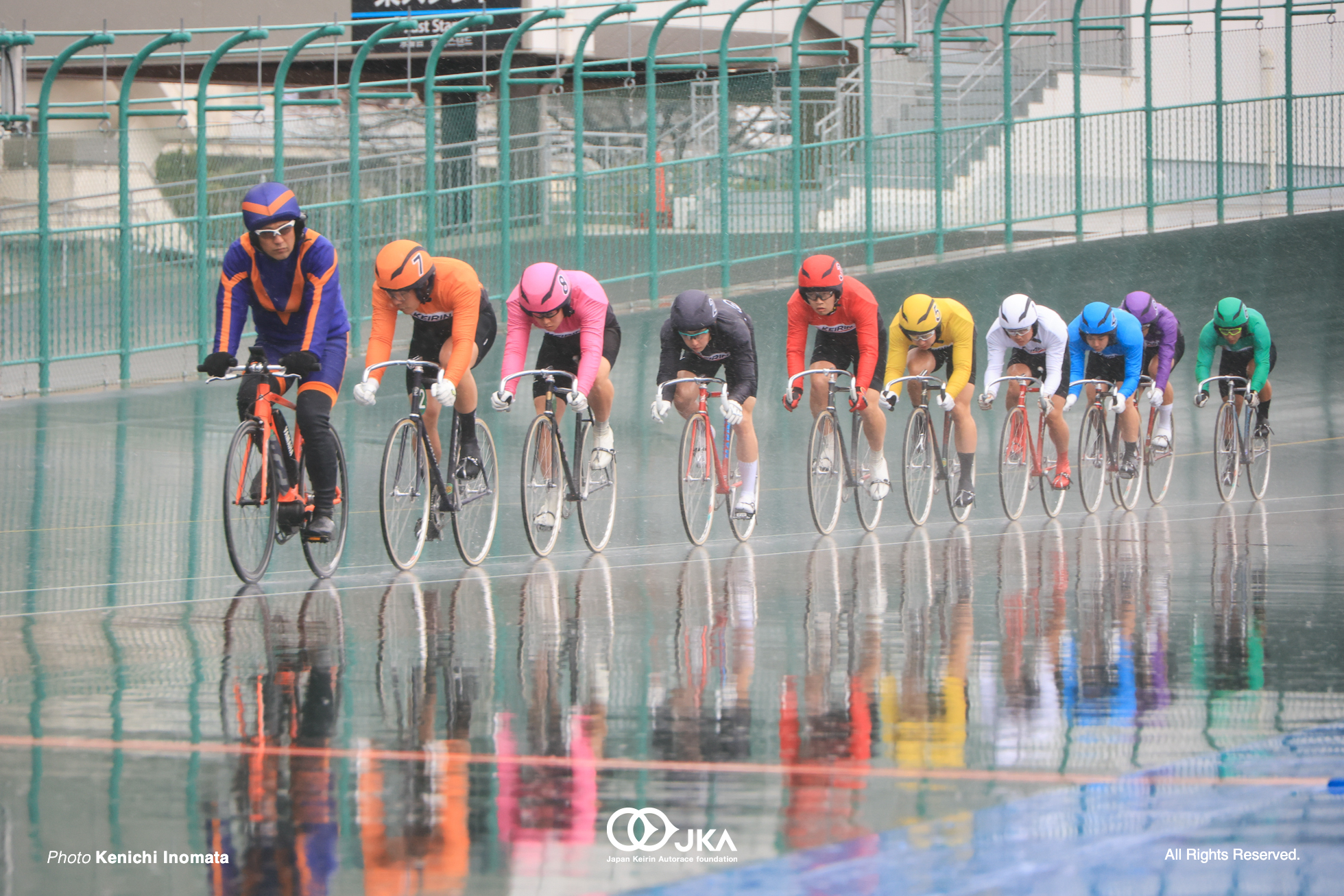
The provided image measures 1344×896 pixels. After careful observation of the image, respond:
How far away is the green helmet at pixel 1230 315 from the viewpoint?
1305 centimetres

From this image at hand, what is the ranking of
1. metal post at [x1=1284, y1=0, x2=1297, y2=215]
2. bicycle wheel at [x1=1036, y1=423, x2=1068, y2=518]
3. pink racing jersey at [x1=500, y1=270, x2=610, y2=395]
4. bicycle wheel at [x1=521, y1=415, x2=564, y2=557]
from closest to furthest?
bicycle wheel at [x1=521, y1=415, x2=564, y2=557] → pink racing jersey at [x1=500, y1=270, x2=610, y2=395] → bicycle wheel at [x1=1036, y1=423, x2=1068, y2=518] → metal post at [x1=1284, y1=0, x2=1297, y2=215]

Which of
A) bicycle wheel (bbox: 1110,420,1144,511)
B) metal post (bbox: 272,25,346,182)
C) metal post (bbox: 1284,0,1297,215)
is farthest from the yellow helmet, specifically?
metal post (bbox: 1284,0,1297,215)

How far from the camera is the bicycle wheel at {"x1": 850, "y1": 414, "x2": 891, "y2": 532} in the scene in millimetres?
10734

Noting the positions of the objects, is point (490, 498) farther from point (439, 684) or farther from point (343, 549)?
point (439, 684)

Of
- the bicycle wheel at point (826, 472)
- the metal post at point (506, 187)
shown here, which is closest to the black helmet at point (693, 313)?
the bicycle wheel at point (826, 472)

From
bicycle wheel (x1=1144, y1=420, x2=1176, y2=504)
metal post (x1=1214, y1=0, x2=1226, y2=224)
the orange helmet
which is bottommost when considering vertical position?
bicycle wheel (x1=1144, y1=420, x2=1176, y2=504)

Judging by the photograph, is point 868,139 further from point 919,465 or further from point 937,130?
point 919,465

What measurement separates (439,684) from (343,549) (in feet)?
11.2

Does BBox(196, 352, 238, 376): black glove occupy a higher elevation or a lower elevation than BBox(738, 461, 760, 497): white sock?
higher

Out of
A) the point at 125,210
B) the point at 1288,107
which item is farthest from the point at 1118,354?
the point at 1288,107

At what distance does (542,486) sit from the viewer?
9078 millimetres

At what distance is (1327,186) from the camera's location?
21922 mm

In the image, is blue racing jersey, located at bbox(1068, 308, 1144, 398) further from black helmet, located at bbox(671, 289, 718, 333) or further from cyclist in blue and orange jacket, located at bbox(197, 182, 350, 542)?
cyclist in blue and orange jacket, located at bbox(197, 182, 350, 542)

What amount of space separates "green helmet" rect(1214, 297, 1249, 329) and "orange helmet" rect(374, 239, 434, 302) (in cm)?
701
